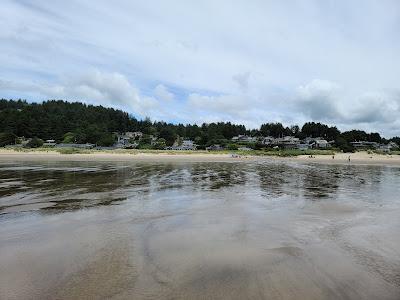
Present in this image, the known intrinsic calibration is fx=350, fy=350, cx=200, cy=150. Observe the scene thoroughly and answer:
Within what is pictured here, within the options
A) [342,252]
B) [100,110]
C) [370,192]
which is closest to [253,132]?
[100,110]

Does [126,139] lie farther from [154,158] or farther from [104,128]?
[154,158]

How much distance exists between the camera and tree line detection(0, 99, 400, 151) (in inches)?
4739

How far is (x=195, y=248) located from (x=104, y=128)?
5220 inches

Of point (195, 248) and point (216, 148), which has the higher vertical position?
point (216, 148)

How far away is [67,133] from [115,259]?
124 metres

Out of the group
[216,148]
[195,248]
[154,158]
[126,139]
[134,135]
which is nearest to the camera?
[195,248]

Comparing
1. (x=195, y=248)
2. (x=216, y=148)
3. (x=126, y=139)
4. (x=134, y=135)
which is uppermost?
(x=134, y=135)

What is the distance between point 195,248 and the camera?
846cm

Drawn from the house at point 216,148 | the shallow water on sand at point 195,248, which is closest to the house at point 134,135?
the house at point 216,148

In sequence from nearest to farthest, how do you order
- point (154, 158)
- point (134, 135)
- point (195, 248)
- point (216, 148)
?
point (195, 248) → point (154, 158) → point (216, 148) → point (134, 135)

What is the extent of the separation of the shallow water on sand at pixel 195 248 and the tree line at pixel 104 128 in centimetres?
10018

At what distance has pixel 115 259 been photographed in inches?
296

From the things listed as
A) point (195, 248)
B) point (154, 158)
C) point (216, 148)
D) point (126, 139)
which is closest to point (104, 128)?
point (126, 139)

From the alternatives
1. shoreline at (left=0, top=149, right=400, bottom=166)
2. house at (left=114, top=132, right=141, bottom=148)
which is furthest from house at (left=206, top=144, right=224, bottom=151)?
shoreline at (left=0, top=149, right=400, bottom=166)
